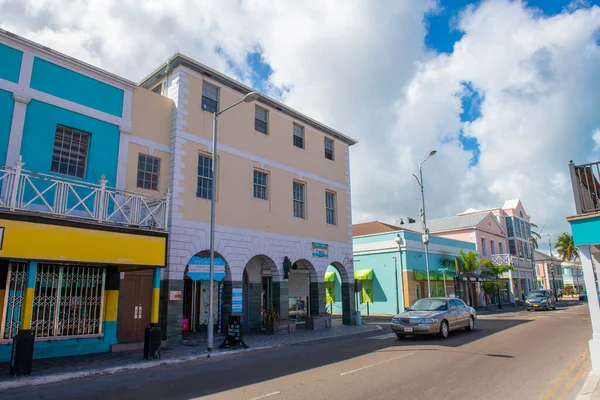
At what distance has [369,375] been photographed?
9461 mm

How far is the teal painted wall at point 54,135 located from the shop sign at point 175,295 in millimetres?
4307

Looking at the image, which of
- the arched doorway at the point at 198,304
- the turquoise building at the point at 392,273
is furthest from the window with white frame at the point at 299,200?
the turquoise building at the point at 392,273

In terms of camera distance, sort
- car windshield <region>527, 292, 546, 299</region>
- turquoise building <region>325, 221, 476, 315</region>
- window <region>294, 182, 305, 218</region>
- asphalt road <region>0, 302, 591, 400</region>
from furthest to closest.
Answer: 1. car windshield <region>527, 292, 546, 299</region>
2. turquoise building <region>325, 221, 476, 315</region>
3. window <region>294, 182, 305, 218</region>
4. asphalt road <region>0, 302, 591, 400</region>

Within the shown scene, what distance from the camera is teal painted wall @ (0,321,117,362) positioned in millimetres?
11961

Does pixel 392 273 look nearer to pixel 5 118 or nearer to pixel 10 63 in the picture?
pixel 5 118

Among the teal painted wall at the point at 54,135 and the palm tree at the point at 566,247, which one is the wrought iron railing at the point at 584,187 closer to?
the teal painted wall at the point at 54,135

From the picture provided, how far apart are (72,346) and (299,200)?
12.4 metres

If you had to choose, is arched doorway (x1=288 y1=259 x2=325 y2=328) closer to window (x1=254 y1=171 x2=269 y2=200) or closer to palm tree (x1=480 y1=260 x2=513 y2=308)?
window (x1=254 y1=171 x2=269 y2=200)

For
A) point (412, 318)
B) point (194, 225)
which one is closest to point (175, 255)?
point (194, 225)

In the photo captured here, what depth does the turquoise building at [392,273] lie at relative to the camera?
32.2m

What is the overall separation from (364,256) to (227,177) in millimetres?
19361

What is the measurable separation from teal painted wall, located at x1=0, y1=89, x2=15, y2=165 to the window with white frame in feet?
42.3

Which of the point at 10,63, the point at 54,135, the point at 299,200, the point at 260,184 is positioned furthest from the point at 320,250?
the point at 10,63

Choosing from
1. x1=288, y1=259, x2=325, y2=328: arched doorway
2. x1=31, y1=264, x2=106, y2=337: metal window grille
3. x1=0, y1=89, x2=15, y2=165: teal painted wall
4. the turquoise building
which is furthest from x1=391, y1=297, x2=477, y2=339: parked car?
x1=0, y1=89, x2=15, y2=165: teal painted wall
